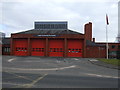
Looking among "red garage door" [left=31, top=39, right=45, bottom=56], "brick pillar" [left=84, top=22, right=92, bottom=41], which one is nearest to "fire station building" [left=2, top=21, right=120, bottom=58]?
"red garage door" [left=31, top=39, right=45, bottom=56]

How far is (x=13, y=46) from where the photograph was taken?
36938 millimetres

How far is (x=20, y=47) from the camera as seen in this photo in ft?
121

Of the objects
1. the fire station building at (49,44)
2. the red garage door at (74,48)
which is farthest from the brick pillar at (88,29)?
the red garage door at (74,48)

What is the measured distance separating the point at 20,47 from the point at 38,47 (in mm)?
5059

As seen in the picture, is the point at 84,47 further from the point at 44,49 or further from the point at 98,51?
the point at 44,49

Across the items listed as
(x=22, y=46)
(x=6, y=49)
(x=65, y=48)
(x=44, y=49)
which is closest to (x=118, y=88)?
(x=65, y=48)

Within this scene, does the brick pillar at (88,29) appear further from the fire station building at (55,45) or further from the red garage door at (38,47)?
the red garage door at (38,47)

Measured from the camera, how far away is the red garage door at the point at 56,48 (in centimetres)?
3556

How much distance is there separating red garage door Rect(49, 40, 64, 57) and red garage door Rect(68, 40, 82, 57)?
2122 mm

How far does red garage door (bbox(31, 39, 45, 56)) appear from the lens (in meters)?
36.0

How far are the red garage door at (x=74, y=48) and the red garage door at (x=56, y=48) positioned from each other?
212cm

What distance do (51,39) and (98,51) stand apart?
42.0 feet

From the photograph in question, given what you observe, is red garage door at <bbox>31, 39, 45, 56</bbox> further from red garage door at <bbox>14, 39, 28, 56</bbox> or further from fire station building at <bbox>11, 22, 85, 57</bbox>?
red garage door at <bbox>14, 39, 28, 56</bbox>

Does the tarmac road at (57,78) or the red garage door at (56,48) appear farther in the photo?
the red garage door at (56,48)
